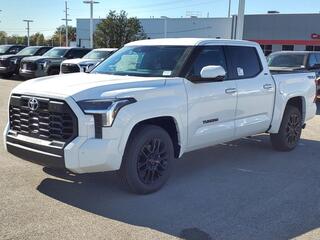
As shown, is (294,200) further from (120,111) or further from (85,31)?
(85,31)

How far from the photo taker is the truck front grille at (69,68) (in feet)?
63.4

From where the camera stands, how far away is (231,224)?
4859mm

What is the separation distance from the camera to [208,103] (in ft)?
20.8

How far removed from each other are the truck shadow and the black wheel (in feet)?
2.17

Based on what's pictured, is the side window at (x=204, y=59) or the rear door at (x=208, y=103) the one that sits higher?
the side window at (x=204, y=59)

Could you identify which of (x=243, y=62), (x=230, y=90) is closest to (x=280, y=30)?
(x=243, y=62)

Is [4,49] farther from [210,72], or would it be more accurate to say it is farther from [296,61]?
[210,72]

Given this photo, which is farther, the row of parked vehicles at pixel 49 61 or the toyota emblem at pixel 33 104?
the row of parked vehicles at pixel 49 61

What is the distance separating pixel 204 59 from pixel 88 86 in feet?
6.24

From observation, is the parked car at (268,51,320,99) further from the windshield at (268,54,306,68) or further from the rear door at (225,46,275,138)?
the rear door at (225,46,275,138)

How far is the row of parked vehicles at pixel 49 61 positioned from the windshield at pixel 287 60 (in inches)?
247

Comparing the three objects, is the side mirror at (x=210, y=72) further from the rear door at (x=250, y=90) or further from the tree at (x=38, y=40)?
the tree at (x=38, y=40)

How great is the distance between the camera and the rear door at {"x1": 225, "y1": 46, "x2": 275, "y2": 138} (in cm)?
702

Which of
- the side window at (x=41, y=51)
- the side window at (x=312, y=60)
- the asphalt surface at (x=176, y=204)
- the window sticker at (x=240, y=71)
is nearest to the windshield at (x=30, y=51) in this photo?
the side window at (x=41, y=51)
